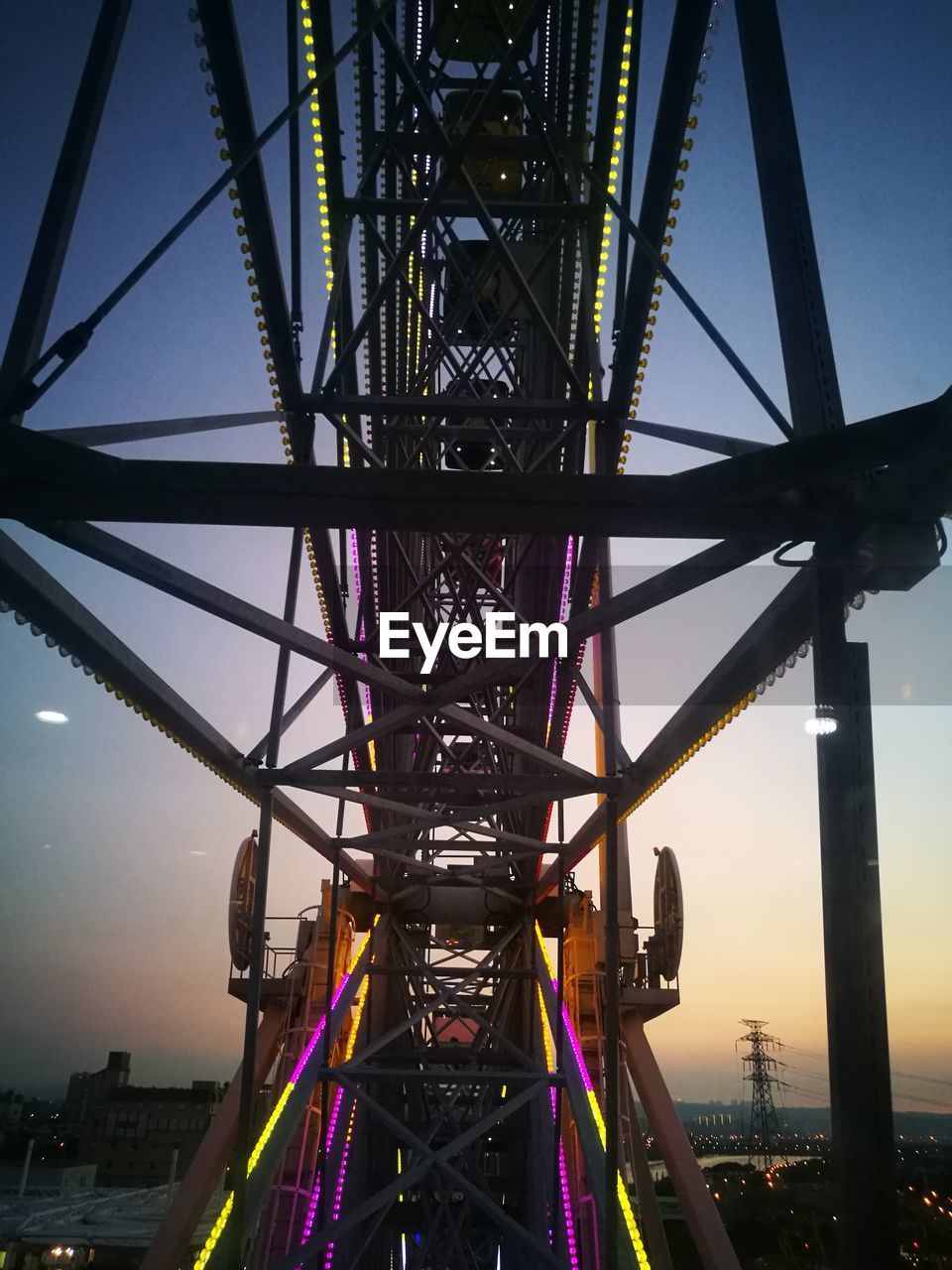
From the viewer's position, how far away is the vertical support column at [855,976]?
12.2 feet

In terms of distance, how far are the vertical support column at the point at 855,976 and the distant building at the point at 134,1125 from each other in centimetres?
3691

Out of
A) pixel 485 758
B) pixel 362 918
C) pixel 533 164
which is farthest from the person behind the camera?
pixel 362 918

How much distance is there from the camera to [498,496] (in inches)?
185

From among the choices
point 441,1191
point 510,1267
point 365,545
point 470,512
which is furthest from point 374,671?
point 510,1267

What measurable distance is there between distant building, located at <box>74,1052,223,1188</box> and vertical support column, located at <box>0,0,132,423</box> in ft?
120

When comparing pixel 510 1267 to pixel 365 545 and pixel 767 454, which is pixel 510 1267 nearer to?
pixel 365 545

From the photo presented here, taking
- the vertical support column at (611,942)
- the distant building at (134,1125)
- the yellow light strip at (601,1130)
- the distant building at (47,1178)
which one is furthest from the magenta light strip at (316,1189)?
the distant building at (134,1125)

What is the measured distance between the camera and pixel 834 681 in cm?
430

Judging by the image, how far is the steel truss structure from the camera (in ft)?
14.5

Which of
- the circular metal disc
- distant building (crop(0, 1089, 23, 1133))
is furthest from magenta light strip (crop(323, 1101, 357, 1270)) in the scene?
distant building (crop(0, 1089, 23, 1133))

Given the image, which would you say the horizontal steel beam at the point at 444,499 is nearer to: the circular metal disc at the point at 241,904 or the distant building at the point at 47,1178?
the circular metal disc at the point at 241,904

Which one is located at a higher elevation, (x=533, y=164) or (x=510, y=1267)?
(x=533, y=164)

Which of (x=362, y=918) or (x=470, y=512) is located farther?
(x=362, y=918)

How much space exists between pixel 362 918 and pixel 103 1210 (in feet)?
83.7
